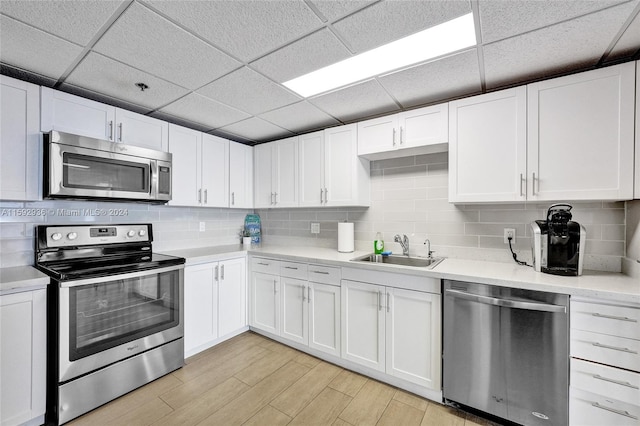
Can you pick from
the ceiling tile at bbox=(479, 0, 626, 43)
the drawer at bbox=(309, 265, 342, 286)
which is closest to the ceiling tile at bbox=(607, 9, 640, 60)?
the ceiling tile at bbox=(479, 0, 626, 43)

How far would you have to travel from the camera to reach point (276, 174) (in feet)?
10.9

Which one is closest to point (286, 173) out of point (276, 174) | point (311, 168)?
point (276, 174)

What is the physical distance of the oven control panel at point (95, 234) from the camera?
213 centimetres

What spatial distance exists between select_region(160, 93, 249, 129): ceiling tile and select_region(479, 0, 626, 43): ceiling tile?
2.02 m

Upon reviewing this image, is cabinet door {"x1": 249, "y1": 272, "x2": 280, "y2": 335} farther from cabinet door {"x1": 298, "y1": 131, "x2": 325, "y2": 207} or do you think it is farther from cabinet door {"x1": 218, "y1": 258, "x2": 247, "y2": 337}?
cabinet door {"x1": 298, "y1": 131, "x2": 325, "y2": 207}

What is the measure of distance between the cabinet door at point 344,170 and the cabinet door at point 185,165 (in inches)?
54.0

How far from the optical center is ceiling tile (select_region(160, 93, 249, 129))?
2.37 meters

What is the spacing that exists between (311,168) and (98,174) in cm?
186

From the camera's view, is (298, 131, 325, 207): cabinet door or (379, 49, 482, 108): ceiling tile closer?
(379, 49, 482, 108): ceiling tile

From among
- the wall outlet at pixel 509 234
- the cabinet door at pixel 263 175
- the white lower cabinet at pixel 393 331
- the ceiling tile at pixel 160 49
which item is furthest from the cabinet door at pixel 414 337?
the ceiling tile at pixel 160 49

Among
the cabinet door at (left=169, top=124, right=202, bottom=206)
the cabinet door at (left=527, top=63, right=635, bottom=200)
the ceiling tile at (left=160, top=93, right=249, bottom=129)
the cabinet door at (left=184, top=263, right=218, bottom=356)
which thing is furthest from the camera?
the cabinet door at (left=169, top=124, right=202, bottom=206)

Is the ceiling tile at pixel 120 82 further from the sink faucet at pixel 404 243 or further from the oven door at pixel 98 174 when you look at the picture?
the sink faucet at pixel 404 243

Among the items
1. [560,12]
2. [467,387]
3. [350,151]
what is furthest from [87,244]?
[560,12]

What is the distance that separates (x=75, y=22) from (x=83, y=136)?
0.93 m
